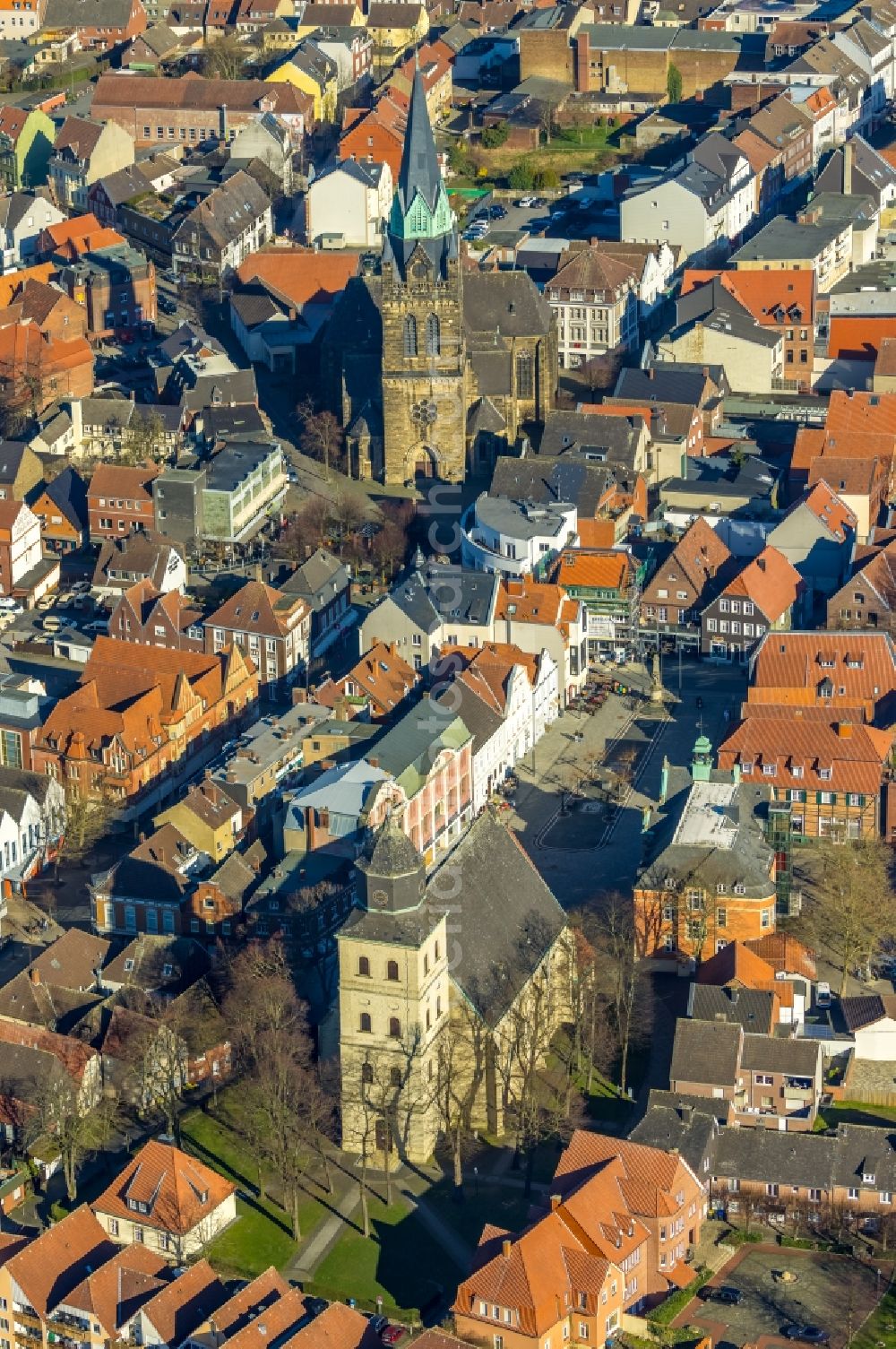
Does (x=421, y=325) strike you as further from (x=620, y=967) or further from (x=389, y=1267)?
(x=389, y=1267)

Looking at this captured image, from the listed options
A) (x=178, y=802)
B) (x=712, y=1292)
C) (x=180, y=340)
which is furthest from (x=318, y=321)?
(x=712, y=1292)

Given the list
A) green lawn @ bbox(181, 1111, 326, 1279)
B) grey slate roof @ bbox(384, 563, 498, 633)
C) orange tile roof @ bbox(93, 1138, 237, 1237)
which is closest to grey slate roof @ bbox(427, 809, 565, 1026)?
green lawn @ bbox(181, 1111, 326, 1279)

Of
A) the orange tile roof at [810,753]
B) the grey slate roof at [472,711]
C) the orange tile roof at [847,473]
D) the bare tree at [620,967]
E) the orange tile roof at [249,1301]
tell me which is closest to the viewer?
the orange tile roof at [249,1301]

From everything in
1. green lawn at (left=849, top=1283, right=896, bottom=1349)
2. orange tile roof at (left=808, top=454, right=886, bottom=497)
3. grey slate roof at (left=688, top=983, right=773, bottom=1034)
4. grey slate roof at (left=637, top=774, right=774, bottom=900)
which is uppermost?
orange tile roof at (left=808, top=454, right=886, bottom=497)

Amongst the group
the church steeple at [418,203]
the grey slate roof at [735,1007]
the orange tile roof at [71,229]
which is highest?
the church steeple at [418,203]

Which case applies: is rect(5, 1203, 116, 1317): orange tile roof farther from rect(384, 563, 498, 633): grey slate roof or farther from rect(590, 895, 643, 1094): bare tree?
rect(384, 563, 498, 633): grey slate roof

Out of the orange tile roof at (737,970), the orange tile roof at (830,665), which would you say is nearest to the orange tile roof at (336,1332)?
the orange tile roof at (737,970)

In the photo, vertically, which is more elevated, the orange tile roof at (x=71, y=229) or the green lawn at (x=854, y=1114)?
the orange tile roof at (x=71, y=229)

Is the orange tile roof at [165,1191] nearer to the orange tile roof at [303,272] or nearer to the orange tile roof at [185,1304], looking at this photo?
the orange tile roof at [185,1304]
